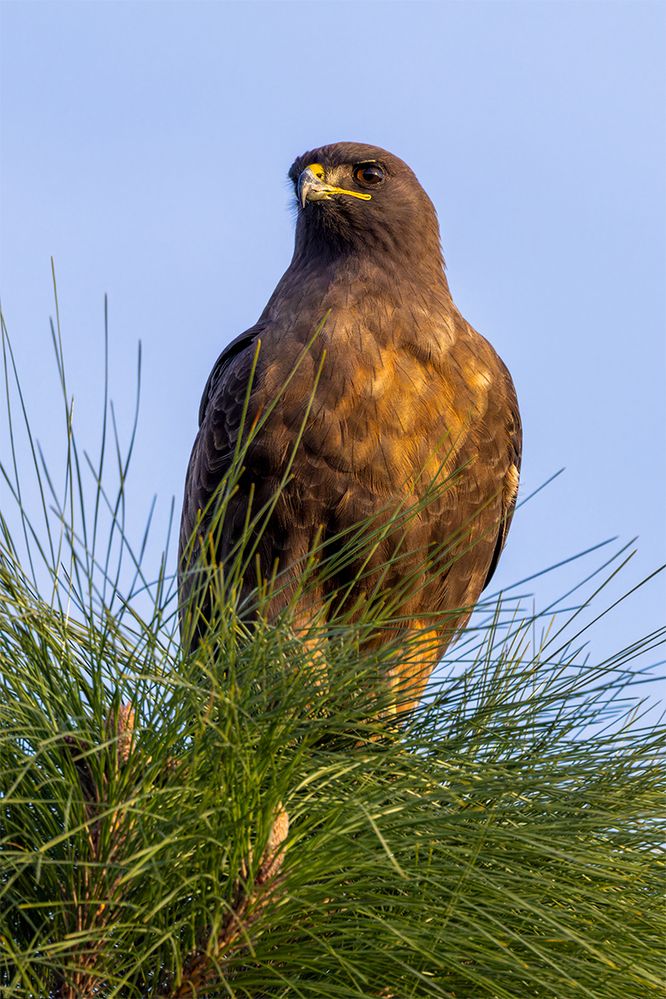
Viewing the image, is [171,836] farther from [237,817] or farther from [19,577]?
[19,577]

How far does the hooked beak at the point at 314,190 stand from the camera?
5621 millimetres

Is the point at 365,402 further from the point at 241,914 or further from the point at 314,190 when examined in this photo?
the point at 241,914

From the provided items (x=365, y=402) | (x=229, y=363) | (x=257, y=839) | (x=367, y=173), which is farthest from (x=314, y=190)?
(x=257, y=839)

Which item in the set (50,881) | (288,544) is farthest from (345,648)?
(288,544)

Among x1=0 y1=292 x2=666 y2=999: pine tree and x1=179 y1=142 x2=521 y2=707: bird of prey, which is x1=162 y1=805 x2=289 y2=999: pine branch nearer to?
x1=0 y1=292 x2=666 y2=999: pine tree

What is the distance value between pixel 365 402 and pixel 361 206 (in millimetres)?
1259

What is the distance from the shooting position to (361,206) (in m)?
5.73

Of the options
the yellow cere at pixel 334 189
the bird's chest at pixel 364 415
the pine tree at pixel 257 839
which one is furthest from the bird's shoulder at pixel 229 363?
the pine tree at pixel 257 839

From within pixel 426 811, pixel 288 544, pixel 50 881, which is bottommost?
pixel 50 881

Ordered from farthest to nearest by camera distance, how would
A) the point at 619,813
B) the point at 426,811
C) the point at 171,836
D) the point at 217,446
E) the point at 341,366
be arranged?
the point at 217,446
the point at 341,366
the point at 619,813
the point at 426,811
the point at 171,836

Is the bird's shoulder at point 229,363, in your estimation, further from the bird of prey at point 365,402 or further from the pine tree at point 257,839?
the pine tree at point 257,839

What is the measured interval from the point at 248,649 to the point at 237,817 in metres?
0.37

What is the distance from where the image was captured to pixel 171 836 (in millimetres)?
2217

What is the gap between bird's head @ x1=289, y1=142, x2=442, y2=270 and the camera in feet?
18.6
